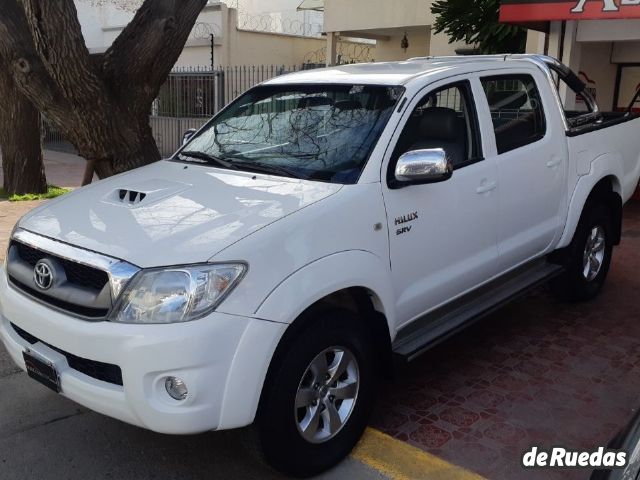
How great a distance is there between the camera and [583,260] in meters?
5.64

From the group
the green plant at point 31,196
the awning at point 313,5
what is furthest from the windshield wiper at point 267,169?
the awning at point 313,5

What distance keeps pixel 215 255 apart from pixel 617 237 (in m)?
4.40

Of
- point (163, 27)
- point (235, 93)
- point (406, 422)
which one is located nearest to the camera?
point (406, 422)

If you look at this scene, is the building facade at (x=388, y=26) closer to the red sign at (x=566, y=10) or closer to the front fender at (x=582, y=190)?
the red sign at (x=566, y=10)

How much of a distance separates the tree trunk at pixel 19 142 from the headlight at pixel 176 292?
8.92 m

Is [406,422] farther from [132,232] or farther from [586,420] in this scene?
[132,232]

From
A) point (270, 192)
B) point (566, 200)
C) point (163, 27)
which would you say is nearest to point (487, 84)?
point (566, 200)

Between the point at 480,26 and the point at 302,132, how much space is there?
7.06 m

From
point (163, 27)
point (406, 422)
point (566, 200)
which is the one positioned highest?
point (163, 27)

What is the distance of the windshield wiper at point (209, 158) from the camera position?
4023 mm

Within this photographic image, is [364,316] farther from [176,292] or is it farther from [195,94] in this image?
[195,94]

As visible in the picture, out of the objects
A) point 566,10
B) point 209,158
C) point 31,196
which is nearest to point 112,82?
point 209,158

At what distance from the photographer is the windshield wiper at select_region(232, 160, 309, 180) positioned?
3.70 m

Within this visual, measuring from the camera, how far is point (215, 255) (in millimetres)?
2898
